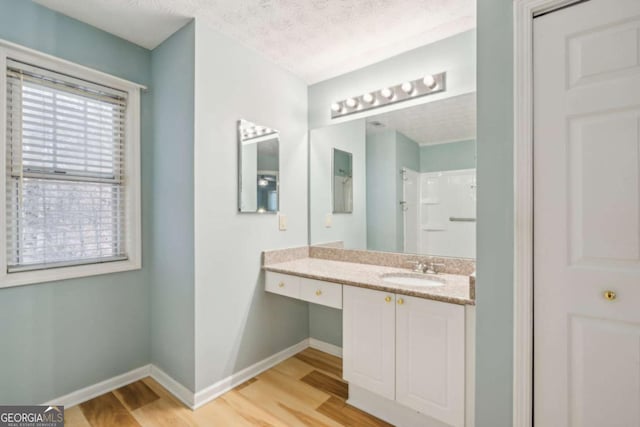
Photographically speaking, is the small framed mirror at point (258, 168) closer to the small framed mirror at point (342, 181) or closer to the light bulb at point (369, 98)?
the small framed mirror at point (342, 181)

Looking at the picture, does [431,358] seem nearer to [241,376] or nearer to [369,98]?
[241,376]

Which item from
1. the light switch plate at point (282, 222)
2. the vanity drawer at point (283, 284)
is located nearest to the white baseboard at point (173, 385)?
the vanity drawer at point (283, 284)

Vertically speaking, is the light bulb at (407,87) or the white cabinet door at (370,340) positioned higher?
the light bulb at (407,87)

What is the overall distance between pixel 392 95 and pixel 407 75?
0.17m

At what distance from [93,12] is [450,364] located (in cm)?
290

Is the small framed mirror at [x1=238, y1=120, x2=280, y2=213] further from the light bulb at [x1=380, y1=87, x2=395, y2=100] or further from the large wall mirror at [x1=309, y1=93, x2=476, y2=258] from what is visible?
the light bulb at [x1=380, y1=87, x2=395, y2=100]

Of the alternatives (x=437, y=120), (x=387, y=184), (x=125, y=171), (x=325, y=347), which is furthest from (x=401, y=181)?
(x=125, y=171)

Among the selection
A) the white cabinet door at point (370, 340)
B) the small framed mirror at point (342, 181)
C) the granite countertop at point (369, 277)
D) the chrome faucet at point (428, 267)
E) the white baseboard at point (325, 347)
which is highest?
the small framed mirror at point (342, 181)

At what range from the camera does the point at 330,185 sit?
266 centimetres

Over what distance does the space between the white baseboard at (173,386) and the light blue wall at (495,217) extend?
5.55ft

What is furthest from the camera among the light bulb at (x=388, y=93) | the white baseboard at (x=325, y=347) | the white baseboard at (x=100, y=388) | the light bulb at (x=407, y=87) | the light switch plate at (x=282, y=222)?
the white baseboard at (x=325, y=347)

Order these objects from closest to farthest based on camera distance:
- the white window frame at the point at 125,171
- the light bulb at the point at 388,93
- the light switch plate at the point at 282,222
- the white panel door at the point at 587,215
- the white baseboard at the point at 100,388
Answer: the white panel door at the point at 587,215 → the white window frame at the point at 125,171 → the white baseboard at the point at 100,388 → the light bulb at the point at 388,93 → the light switch plate at the point at 282,222

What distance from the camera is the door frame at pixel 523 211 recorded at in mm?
1214

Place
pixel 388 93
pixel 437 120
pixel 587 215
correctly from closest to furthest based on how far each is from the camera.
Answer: pixel 587 215
pixel 437 120
pixel 388 93
